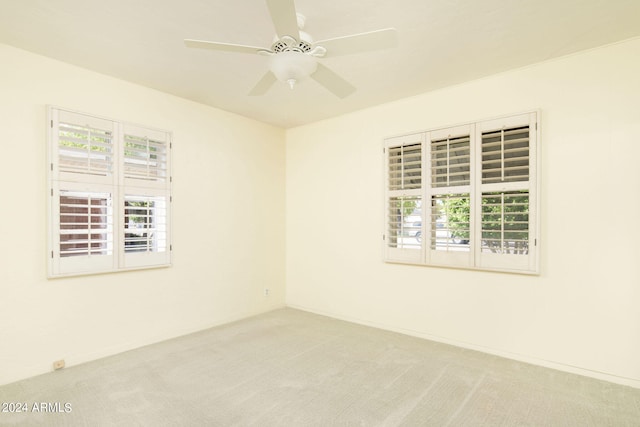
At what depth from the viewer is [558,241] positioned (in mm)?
2777

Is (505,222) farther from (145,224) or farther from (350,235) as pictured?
(145,224)

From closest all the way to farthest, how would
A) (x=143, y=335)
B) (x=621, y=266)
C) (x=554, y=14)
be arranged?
(x=554, y=14) < (x=621, y=266) < (x=143, y=335)

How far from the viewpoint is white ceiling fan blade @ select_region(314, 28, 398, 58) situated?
176 centimetres

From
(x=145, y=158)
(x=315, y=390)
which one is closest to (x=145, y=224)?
(x=145, y=158)

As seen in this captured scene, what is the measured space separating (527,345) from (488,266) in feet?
2.40

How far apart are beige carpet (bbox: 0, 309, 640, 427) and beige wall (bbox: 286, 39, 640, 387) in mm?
268

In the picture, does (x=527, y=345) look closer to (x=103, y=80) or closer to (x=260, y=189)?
(x=260, y=189)

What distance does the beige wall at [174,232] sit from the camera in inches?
102

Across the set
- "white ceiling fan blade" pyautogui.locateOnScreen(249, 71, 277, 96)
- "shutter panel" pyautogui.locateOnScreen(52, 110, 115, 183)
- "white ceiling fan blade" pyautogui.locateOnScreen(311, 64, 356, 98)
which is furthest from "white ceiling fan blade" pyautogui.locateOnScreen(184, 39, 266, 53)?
"shutter panel" pyautogui.locateOnScreen(52, 110, 115, 183)

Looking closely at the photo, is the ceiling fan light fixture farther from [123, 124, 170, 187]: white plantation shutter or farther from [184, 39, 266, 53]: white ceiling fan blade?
[123, 124, 170, 187]: white plantation shutter

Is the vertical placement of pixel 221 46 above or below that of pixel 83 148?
above

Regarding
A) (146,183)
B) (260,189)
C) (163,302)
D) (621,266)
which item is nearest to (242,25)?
(146,183)

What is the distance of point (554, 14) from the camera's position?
7.16 ft

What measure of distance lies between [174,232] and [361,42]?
2.77m
